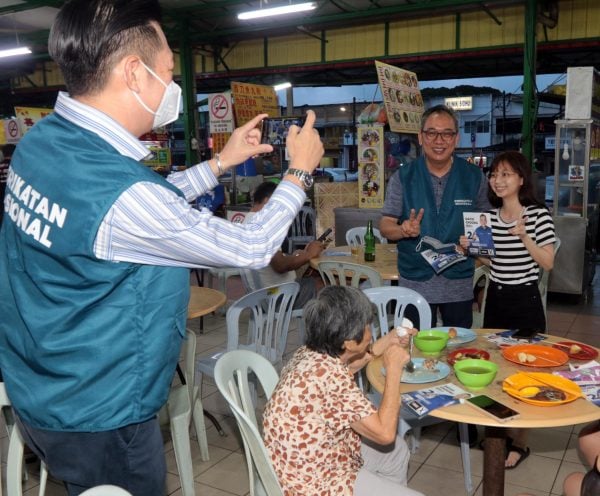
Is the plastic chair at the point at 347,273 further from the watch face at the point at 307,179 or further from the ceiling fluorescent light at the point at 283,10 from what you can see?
the ceiling fluorescent light at the point at 283,10

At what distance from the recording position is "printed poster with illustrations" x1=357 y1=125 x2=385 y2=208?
7.82m

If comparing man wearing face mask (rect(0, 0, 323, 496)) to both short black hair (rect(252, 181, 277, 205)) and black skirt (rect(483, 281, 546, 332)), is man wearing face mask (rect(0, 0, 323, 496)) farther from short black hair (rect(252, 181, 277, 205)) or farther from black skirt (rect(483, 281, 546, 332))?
short black hair (rect(252, 181, 277, 205))

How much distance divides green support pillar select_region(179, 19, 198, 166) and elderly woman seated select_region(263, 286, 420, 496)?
10.7 meters

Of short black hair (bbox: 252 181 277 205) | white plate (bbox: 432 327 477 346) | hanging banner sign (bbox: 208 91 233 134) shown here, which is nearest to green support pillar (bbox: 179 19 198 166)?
hanging banner sign (bbox: 208 91 233 134)

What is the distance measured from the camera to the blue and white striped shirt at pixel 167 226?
110cm

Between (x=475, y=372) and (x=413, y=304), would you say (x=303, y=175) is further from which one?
(x=413, y=304)

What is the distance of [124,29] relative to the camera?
116 cm

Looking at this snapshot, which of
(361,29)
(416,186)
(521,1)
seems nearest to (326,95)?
(361,29)

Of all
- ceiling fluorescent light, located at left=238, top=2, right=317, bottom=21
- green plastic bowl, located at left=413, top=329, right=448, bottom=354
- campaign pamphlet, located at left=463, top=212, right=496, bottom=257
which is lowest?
green plastic bowl, located at left=413, top=329, right=448, bottom=354

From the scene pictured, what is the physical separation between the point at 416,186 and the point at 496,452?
1.51 metres

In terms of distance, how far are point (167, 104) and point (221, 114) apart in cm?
821

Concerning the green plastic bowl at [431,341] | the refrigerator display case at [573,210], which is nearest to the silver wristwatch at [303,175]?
the green plastic bowl at [431,341]

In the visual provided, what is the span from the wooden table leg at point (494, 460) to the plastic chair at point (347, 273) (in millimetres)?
1588

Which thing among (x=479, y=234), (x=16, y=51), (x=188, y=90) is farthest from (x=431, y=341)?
(x=188, y=90)
